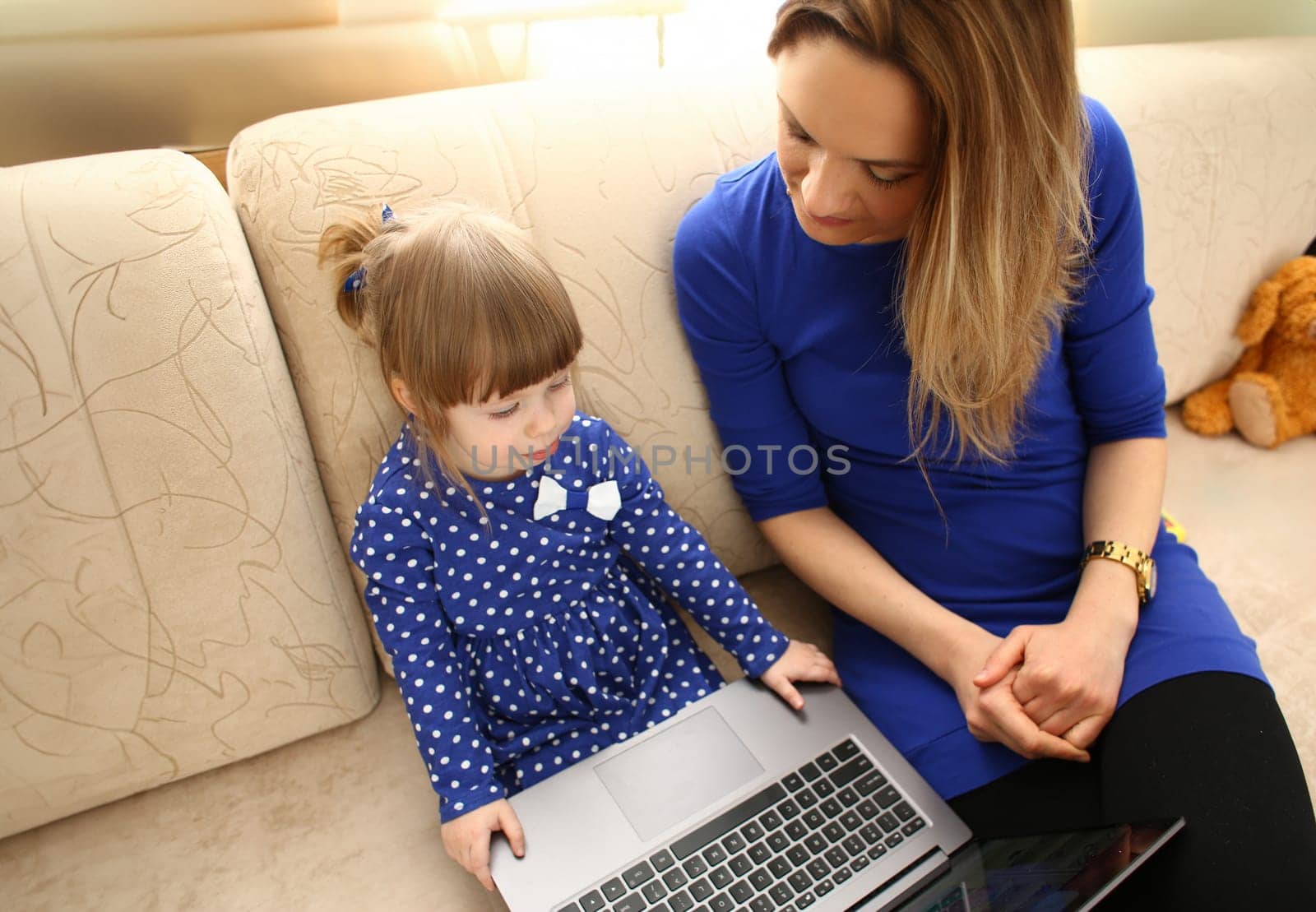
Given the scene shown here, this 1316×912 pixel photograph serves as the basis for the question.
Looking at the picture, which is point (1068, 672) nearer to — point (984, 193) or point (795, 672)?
point (795, 672)

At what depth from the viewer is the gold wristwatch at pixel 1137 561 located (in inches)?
36.1

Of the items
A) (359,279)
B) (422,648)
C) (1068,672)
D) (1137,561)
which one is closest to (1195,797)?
(1068,672)

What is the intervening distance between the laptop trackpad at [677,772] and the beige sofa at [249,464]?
190 millimetres

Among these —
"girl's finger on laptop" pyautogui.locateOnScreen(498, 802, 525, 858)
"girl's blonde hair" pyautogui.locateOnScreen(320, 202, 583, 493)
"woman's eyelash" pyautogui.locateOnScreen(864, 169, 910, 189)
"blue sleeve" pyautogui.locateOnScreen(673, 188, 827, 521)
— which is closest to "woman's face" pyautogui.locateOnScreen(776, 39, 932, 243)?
"woman's eyelash" pyautogui.locateOnScreen(864, 169, 910, 189)

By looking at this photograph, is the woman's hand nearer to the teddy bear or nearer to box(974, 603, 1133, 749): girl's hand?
box(974, 603, 1133, 749): girl's hand

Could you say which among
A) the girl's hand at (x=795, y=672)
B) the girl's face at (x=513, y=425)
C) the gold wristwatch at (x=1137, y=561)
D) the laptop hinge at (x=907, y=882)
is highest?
the girl's face at (x=513, y=425)

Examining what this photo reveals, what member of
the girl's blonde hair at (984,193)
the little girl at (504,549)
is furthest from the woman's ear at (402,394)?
the girl's blonde hair at (984,193)

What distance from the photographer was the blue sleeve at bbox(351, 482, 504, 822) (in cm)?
87

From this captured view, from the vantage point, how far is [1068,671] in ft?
2.74

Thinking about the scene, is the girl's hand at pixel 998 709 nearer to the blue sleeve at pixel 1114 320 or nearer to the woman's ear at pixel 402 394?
the blue sleeve at pixel 1114 320

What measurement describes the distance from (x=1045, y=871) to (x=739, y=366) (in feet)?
1.81

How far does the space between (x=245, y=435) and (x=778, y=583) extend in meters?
0.70

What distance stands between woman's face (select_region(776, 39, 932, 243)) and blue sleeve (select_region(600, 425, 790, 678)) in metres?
0.32

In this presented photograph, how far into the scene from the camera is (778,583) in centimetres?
123
